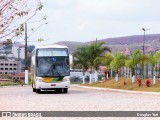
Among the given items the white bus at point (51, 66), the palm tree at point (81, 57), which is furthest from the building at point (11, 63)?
the white bus at point (51, 66)

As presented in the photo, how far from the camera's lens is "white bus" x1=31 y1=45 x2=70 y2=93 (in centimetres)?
3400

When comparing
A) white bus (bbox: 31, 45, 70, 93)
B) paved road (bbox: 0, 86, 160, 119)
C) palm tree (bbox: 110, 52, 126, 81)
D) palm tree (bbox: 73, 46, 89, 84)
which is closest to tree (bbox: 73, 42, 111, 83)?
palm tree (bbox: 73, 46, 89, 84)

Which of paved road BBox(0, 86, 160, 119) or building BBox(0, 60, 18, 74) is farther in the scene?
building BBox(0, 60, 18, 74)

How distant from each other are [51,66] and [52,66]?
71 mm

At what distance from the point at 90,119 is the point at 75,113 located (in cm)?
219

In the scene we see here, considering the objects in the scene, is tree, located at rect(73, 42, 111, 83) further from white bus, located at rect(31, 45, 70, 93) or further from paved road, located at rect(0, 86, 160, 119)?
paved road, located at rect(0, 86, 160, 119)

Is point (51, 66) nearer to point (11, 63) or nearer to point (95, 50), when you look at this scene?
point (95, 50)

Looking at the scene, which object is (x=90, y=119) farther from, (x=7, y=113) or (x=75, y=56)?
(x=75, y=56)

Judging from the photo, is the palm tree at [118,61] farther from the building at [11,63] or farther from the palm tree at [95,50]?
the building at [11,63]

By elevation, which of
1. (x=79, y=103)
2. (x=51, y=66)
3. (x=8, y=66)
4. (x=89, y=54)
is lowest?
(x=8, y=66)

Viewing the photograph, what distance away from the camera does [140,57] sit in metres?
49.9

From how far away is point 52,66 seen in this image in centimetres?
3406

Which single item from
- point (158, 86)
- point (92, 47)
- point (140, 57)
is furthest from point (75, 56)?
point (158, 86)

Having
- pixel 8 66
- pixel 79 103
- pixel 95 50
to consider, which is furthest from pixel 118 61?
pixel 8 66
